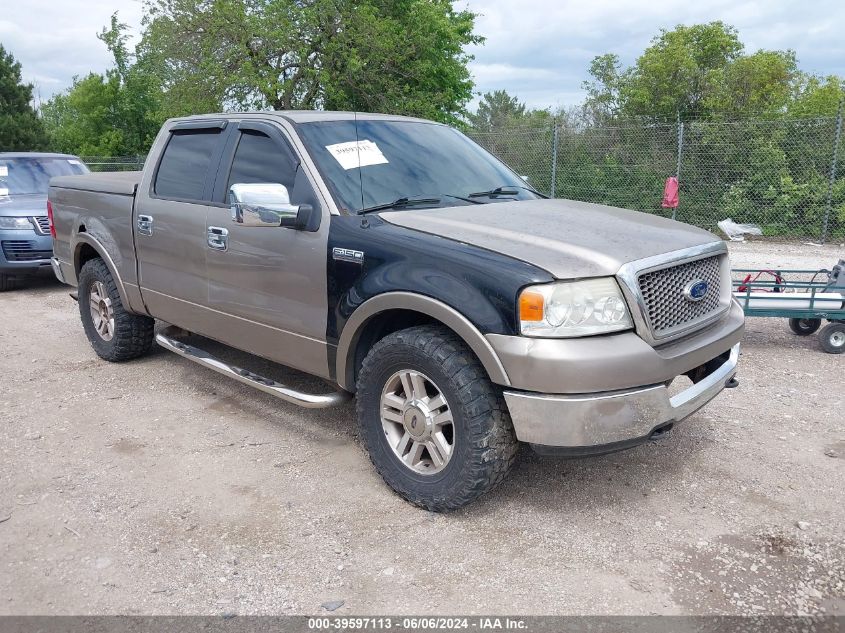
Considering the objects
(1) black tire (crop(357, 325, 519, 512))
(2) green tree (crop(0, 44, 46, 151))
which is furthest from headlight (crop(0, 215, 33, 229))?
(2) green tree (crop(0, 44, 46, 151))

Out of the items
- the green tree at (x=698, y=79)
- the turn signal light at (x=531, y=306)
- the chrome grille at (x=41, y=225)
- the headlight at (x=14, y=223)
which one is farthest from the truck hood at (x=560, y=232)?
the green tree at (x=698, y=79)

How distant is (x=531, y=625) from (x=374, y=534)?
913mm

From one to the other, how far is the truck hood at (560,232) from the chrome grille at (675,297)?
4.2 inches

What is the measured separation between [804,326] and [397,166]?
454 centimetres

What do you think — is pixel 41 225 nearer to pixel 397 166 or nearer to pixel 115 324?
pixel 115 324

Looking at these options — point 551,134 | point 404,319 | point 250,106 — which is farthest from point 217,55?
point 404,319

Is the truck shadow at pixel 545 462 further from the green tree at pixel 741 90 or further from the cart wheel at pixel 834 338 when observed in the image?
the green tree at pixel 741 90

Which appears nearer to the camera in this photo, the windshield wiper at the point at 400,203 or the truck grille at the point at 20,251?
the windshield wiper at the point at 400,203

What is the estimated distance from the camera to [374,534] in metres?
3.34

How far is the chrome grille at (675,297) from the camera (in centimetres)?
319

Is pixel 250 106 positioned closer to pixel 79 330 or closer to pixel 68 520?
pixel 79 330

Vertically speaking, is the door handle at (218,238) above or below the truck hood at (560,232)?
below

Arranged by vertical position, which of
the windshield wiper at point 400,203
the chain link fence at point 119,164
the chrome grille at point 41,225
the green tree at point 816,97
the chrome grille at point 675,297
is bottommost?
the chrome grille at point 41,225

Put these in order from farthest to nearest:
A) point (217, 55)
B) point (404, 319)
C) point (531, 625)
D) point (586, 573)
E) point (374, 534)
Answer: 1. point (217, 55)
2. point (404, 319)
3. point (374, 534)
4. point (586, 573)
5. point (531, 625)
